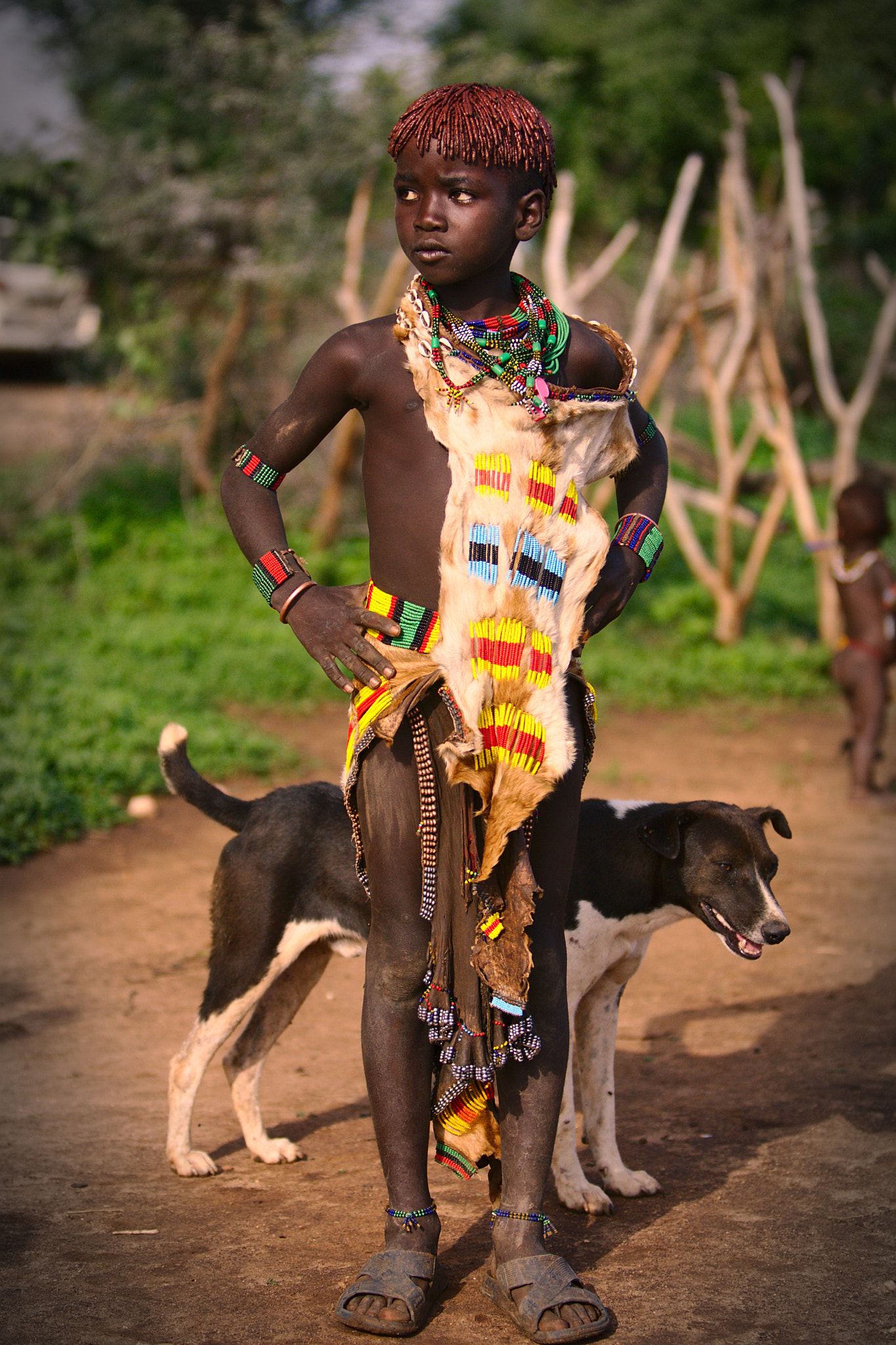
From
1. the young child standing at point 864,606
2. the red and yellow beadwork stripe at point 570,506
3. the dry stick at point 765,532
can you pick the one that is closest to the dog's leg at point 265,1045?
the red and yellow beadwork stripe at point 570,506

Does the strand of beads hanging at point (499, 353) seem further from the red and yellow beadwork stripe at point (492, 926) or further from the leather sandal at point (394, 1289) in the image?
the leather sandal at point (394, 1289)

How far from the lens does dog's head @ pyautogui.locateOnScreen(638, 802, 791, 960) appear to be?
3.27 m

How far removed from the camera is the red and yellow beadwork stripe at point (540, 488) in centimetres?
248

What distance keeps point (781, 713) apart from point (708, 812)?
5808 mm

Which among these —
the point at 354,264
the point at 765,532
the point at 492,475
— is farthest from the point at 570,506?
the point at 354,264

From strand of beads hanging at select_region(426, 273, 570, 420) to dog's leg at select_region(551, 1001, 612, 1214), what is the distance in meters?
1.53

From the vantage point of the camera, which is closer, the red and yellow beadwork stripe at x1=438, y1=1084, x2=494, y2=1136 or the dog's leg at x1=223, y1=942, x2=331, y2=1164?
the red and yellow beadwork stripe at x1=438, y1=1084, x2=494, y2=1136

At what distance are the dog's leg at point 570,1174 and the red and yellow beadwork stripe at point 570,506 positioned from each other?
1.28 m

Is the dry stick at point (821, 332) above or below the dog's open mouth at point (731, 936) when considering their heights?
above

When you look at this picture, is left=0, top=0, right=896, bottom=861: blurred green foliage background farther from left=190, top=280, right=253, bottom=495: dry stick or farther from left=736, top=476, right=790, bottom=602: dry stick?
left=736, top=476, right=790, bottom=602: dry stick

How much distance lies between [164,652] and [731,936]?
6.58 metres

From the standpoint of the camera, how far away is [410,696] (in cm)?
242

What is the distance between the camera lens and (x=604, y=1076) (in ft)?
11.0

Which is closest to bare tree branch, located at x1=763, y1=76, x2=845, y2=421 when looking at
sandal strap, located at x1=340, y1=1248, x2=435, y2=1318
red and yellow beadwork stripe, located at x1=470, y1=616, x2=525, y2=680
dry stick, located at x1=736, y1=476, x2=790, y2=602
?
dry stick, located at x1=736, y1=476, x2=790, y2=602
